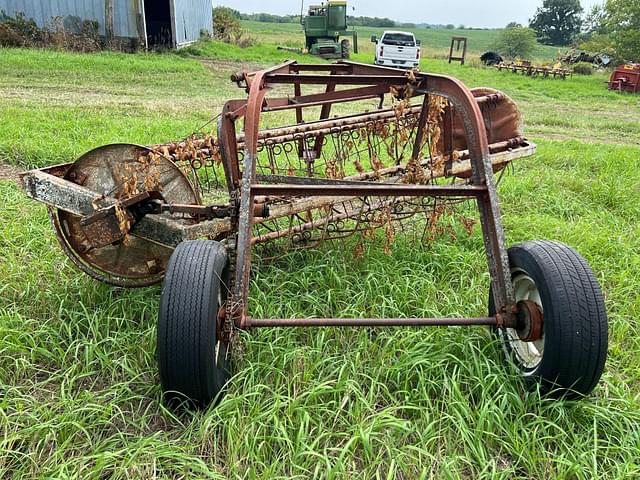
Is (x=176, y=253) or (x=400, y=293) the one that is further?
(x=400, y=293)

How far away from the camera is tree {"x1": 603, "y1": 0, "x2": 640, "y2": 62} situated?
24156 millimetres

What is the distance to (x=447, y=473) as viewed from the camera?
1.81 meters

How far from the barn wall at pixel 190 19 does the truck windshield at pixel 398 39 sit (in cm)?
750

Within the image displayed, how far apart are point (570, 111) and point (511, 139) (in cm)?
1051

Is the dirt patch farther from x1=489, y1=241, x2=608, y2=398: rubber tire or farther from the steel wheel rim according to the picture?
x1=489, y1=241, x2=608, y2=398: rubber tire

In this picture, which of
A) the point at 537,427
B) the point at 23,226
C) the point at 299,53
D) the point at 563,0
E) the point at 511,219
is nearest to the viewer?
the point at 537,427

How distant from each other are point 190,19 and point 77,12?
480 cm

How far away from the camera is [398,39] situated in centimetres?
2092

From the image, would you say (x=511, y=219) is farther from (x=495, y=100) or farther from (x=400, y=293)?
(x=400, y=293)

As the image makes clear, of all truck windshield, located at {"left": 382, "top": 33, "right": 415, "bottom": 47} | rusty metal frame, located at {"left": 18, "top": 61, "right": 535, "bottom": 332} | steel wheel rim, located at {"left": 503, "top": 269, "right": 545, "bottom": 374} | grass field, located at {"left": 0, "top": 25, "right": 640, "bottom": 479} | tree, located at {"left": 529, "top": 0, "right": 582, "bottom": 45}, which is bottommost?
grass field, located at {"left": 0, "top": 25, "right": 640, "bottom": 479}

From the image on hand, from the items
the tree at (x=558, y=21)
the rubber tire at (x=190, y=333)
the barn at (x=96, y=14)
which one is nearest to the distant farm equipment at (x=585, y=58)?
the barn at (x=96, y=14)

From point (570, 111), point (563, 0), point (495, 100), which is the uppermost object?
point (563, 0)

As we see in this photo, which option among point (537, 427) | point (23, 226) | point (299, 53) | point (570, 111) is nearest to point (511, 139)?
point (537, 427)

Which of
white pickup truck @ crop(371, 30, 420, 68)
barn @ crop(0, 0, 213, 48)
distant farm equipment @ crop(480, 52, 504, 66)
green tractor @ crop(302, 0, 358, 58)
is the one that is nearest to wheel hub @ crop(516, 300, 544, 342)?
barn @ crop(0, 0, 213, 48)
